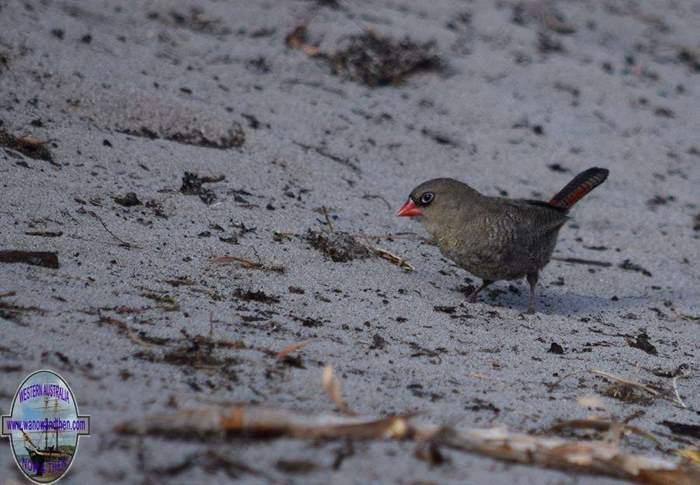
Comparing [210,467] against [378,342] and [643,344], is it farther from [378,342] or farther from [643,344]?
[643,344]

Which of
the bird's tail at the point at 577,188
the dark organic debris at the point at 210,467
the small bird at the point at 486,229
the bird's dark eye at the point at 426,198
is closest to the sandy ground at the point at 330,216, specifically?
the dark organic debris at the point at 210,467

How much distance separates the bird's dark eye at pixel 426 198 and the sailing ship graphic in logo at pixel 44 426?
2.81m

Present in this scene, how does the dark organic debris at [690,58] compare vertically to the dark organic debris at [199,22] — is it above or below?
above

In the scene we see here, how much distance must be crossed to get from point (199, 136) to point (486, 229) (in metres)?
1.94

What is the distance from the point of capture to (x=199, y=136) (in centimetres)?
609

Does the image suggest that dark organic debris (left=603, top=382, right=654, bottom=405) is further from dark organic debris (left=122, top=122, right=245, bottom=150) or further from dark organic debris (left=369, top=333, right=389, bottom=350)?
dark organic debris (left=122, top=122, right=245, bottom=150)

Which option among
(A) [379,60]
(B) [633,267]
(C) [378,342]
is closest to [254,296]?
(C) [378,342]

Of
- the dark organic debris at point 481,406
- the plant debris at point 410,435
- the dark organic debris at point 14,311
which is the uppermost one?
the dark organic debris at point 14,311

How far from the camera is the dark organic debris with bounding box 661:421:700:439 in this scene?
12.2 ft

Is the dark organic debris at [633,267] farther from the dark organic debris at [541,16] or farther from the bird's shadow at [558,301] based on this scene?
the dark organic debris at [541,16]

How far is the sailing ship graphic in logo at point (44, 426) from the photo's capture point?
8.87 ft

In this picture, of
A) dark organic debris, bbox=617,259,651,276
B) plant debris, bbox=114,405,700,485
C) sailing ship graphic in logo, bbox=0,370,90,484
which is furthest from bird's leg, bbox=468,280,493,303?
sailing ship graphic in logo, bbox=0,370,90,484

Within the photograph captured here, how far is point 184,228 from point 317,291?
31.9 inches

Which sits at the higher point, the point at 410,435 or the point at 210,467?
the point at 410,435
